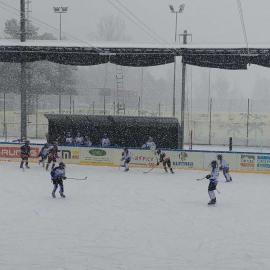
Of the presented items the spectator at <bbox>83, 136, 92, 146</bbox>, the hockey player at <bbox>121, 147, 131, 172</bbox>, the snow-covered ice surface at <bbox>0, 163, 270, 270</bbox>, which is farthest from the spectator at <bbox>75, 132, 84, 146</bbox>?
the snow-covered ice surface at <bbox>0, 163, 270, 270</bbox>

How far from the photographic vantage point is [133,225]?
45.1 ft

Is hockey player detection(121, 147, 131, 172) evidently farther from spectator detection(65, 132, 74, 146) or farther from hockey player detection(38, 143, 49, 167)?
spectator detection(65, 132, 74, 146)

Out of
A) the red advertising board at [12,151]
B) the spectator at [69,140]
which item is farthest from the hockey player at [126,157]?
the red advertising board at [12,151]

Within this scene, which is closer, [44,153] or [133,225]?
[133,225]

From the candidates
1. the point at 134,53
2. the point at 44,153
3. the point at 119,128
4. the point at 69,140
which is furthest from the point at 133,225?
the point at 134,53

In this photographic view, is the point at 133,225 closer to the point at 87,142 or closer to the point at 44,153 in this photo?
the point at 44,153

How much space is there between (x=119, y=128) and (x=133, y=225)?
16208 mm

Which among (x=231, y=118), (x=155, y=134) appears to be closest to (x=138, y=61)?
(x=155, y=134)

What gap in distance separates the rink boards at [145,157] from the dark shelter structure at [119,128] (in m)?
2.52

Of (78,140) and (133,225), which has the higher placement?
(78,140)

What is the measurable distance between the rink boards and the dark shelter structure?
2523mm

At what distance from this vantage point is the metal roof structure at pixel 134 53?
2786cm

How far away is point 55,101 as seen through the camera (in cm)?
7012

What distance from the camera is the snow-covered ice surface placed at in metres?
10.6
